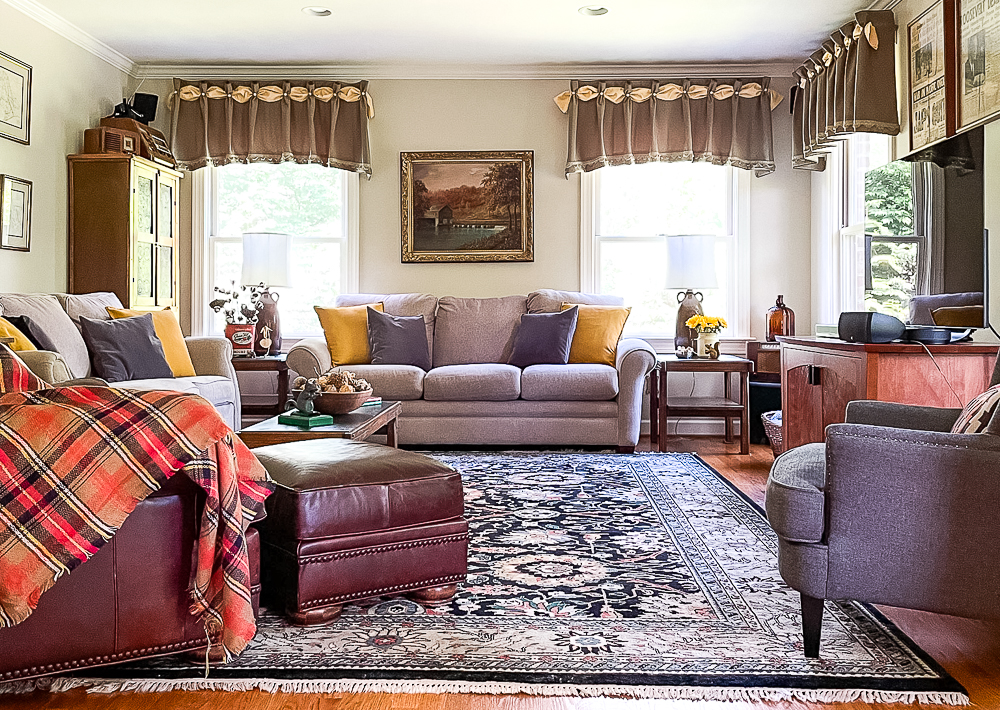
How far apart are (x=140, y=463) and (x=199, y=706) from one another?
1.72 ft

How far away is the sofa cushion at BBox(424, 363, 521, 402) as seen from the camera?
5.05 m

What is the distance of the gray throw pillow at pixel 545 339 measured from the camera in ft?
17.8

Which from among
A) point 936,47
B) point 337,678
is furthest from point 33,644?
point 936,47

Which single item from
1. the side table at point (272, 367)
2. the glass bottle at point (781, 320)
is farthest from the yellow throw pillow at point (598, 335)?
the side table at point (272, 367)

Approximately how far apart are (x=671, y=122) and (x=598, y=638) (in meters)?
4.62

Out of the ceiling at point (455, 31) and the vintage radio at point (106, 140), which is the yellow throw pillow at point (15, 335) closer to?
the vintage radio at point (106, 140)

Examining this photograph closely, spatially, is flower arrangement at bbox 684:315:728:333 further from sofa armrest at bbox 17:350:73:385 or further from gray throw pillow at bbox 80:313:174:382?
sofa armrest at bbox 17:350:73:385

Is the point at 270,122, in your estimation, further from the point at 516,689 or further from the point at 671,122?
the point at 516,689

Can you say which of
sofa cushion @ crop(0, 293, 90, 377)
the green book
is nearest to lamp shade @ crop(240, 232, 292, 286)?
sofa cushion @ crop(0, 293, 90, 377)

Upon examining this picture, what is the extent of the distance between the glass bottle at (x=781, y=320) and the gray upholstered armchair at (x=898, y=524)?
387 cm

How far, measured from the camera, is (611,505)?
3697 millimetres

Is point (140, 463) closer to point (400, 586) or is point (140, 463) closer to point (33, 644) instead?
point (33, 644)

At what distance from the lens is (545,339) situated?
5.45 meters

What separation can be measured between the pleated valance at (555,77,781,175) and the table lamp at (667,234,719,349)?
2.21 ft
